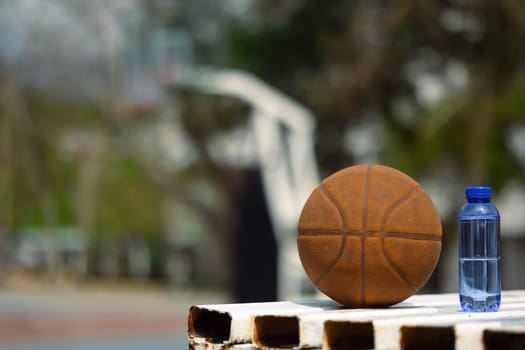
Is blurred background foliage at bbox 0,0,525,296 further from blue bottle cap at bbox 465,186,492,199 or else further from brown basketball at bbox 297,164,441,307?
blue bottle cap at bbox 465,186,492,199

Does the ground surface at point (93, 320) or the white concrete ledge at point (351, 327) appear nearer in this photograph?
the white concrete ledge at point (351, 327)

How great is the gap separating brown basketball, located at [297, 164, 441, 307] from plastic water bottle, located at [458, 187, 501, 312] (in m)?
0.17

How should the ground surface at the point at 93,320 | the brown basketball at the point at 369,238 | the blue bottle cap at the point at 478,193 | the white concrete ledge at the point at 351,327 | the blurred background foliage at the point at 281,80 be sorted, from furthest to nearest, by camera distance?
1. the blurred background foliage at the point at 281,80
2. the ground surface at the point at 93,320
3. the brown basketball at the point at 369,238
4. the blue bottle cap at the point at 478,193
5. the white concrete ledge at the point at 351,327

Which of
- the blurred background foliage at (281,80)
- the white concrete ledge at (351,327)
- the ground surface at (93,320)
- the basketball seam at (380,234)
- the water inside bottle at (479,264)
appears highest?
the blurred background foliage at (281,80)

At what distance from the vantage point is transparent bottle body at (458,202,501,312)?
3855 mm

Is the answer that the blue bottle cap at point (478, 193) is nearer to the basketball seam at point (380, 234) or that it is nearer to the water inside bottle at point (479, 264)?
the water inside bottle at point (479, 264)

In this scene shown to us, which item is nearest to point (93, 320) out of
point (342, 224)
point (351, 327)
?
point (342, 224)

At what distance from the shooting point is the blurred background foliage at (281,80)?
65.6 feet

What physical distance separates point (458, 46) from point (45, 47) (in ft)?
35.4

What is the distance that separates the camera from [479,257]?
397 centimetres

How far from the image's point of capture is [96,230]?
145ft

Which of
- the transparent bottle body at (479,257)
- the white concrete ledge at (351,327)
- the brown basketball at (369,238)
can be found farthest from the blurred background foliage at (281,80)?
the white concrete ledge at (351,327)

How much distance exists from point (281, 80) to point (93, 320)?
7.53 m

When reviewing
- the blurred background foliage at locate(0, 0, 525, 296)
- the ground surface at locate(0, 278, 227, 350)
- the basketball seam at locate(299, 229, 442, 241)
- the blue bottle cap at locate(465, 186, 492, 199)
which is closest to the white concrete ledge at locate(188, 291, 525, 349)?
the basketball seam at locate(299, 229, 442, 241)
